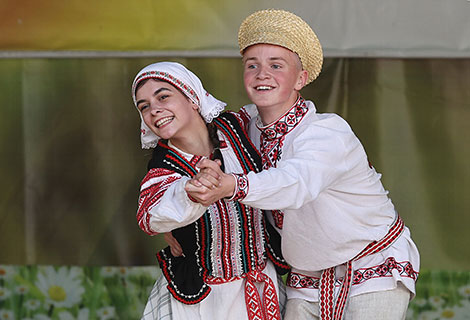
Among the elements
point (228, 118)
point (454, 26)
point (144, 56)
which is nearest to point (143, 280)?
point (144, 56)

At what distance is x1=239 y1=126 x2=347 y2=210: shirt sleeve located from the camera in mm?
2580

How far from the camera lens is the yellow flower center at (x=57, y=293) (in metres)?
5.03

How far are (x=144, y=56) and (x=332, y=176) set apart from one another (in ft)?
7.16

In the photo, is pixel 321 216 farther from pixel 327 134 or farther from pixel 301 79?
pixel 301 79

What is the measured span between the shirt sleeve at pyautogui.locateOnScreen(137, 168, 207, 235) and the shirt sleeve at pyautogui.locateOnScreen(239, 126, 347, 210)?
0.57 ft

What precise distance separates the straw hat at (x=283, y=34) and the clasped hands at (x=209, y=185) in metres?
0.71

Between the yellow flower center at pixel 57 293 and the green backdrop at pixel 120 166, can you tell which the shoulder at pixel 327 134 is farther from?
the yellow flower center at pixel 57 293

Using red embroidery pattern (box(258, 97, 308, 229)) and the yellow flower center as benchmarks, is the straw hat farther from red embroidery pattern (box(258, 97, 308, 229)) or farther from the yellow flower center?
the yellow flower center

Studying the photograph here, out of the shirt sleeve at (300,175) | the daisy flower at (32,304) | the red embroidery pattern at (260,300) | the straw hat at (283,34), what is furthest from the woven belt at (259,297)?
the daisy flower at (32,304)

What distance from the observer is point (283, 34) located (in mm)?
3064

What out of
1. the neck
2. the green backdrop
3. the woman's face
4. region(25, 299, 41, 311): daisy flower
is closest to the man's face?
the neck

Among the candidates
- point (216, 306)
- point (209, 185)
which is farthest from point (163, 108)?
point (216, 306)

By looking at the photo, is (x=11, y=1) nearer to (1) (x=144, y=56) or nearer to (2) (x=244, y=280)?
(1) (x=144, y=56)

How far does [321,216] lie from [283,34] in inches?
26.8
